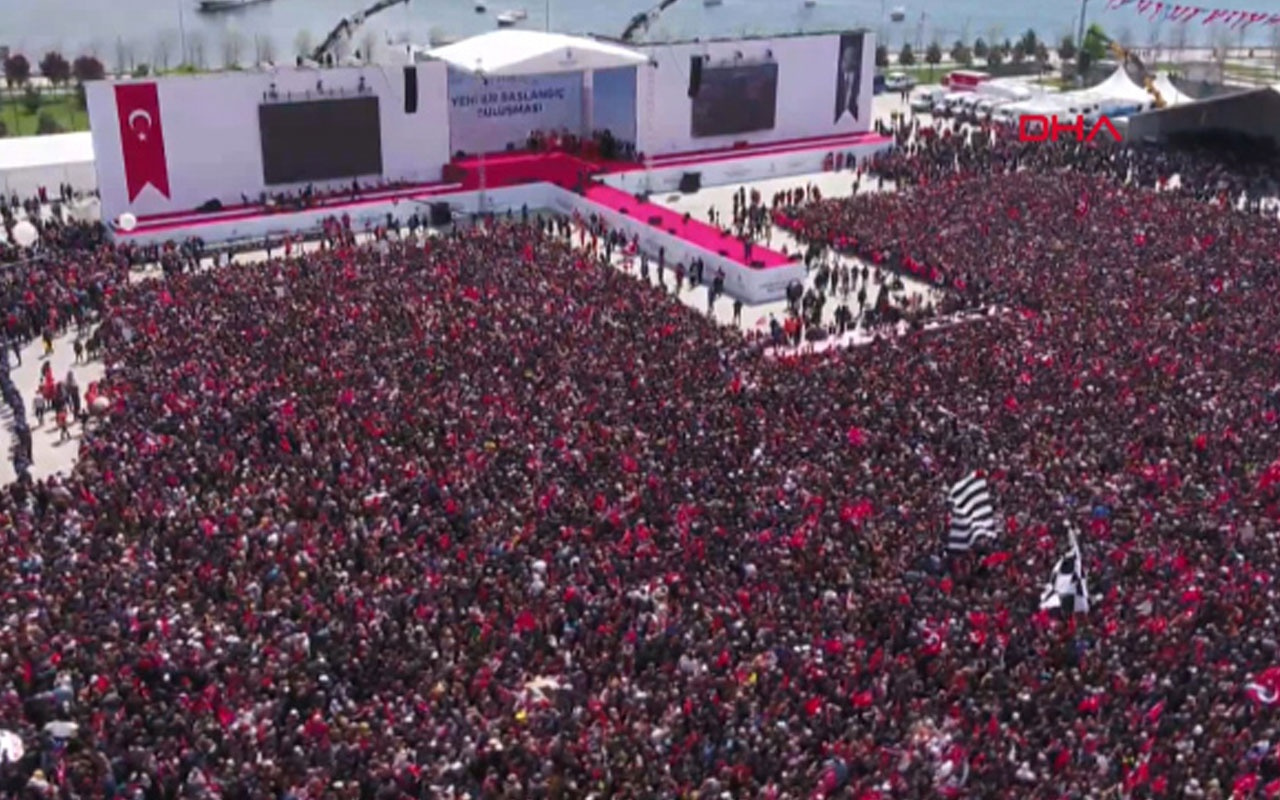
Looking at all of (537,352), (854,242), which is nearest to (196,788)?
(537,352)

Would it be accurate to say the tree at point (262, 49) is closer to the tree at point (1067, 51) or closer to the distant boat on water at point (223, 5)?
the distant boat on water at point (223, 5)

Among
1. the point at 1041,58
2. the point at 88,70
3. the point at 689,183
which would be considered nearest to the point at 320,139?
the point at 689,183

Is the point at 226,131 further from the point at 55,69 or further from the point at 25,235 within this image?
the point at 55,69

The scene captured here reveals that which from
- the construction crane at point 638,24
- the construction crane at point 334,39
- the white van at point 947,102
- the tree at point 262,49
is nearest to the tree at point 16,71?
the tree at point 262,49

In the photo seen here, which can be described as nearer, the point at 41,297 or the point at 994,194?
the point at 41,297

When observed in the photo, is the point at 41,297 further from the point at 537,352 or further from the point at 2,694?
the point at 2,694

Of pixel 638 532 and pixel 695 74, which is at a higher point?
pixel 695 74
